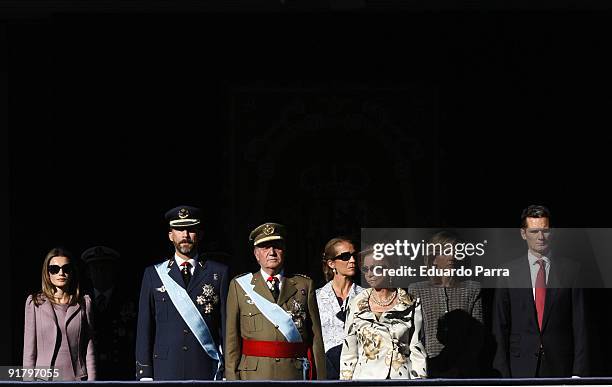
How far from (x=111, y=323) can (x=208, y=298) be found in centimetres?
80

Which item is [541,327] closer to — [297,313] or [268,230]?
[297,313]

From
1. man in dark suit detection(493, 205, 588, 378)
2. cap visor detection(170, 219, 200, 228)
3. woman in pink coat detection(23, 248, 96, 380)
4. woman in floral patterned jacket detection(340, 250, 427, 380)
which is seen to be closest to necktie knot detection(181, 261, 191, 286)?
cap visor detection(170, 219, 200, 228)

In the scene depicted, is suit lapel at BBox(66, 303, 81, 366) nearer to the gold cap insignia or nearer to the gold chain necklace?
the gold cap insignia

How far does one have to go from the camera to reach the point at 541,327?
30.4 ft

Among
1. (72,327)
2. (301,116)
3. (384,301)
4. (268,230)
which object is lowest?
(72,327)

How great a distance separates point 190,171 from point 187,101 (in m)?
0.55

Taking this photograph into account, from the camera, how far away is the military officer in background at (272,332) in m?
8.96


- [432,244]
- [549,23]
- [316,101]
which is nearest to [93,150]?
[316,101]

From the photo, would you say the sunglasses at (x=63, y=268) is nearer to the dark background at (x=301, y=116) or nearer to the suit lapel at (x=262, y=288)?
the suit lapel at (x=262, y=288)

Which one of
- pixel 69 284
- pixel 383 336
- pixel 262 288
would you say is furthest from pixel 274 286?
pixel 69 284

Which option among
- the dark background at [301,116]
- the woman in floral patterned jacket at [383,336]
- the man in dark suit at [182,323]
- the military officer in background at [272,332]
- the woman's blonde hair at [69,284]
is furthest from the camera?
the dark background at [301,116]

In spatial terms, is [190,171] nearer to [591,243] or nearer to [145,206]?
[145,206]

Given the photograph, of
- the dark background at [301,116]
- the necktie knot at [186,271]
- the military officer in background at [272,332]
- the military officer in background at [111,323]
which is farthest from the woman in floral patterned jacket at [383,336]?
the dark background at [301,116]

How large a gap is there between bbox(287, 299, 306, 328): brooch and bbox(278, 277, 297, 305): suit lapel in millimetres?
49
